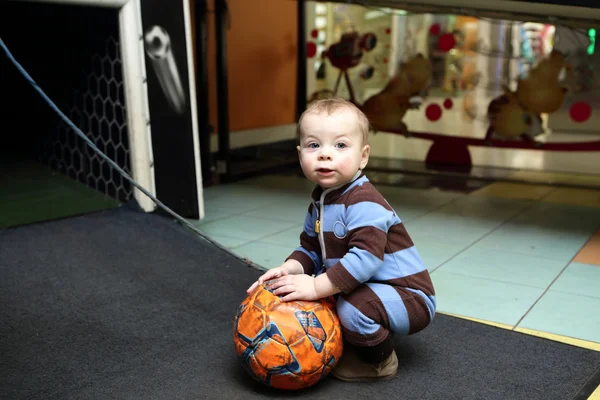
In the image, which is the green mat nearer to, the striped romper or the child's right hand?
the child's right hand

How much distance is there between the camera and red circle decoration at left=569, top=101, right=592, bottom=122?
370cm

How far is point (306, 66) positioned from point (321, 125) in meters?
3.48

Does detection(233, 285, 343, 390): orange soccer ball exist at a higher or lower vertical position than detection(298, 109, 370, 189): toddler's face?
lower

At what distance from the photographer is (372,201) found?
1.38m

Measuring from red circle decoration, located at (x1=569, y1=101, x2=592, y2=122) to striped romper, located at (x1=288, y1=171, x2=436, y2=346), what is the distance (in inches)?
107

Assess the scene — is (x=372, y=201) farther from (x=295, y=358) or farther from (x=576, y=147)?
(x=576, y=147)

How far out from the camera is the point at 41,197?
307 centimetres

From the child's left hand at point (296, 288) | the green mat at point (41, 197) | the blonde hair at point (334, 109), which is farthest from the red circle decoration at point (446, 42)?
the child's left hand at point (296, 288)

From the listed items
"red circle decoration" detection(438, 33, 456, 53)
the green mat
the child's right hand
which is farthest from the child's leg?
"red circle decoration" detection(438, 33, 456, 53)

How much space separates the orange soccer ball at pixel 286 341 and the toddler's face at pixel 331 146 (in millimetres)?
292

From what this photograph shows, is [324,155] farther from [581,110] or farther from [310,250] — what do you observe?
[581,110]

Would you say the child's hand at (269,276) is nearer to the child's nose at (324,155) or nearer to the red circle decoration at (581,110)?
the child's nose at (324,155)

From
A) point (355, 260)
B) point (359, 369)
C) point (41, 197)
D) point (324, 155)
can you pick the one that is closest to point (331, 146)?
point (324, 155)

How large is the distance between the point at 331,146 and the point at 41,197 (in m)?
2.18
